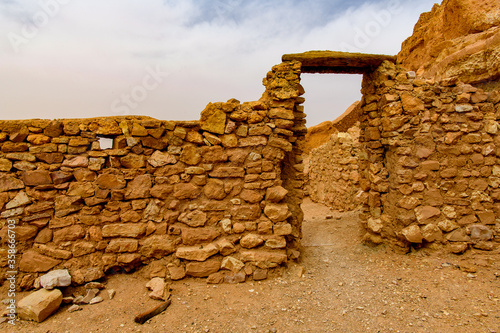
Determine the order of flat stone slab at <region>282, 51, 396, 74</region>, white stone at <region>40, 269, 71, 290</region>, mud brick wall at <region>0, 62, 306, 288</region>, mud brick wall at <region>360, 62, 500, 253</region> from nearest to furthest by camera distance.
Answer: white stone at <region>40, 269, 71, 290</region>
mud brick wall at <region>0, 62, 306, 288</region>
mud brick wall at <region>360, 62, 500, 253</region>
flat stone slab at <region>282, 51, 396, 74</region>

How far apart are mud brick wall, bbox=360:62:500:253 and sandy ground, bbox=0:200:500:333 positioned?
13.7 inches

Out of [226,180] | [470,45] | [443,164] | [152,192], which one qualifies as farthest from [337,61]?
[152,192]

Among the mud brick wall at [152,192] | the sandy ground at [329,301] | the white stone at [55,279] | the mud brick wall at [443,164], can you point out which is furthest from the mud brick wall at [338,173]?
the white stone at [55,279]

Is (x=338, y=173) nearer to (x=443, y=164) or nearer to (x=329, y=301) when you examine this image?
(x=443, y=164)

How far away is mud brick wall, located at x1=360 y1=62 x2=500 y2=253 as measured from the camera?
371 centimetres

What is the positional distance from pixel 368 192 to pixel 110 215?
398 cm

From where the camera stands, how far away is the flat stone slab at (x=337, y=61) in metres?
3.83

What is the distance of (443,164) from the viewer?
12.5 ft

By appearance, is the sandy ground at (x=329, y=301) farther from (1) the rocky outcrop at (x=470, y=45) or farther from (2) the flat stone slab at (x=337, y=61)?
(2) the flat stone slab at (x=337, y=61)

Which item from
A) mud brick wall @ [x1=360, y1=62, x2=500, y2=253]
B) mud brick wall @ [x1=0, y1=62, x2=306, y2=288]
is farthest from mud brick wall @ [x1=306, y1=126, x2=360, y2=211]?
mud brick wall @ [x1=0, y1=62, x2=306, y2=288]

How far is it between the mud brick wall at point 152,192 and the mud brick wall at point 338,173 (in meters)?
4.17

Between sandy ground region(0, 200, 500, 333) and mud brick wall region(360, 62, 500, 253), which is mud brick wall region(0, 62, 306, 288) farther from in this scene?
mud brick wall region(360, 62, 500, 253)

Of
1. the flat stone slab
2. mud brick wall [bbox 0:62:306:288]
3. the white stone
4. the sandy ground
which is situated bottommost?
the sandy ground

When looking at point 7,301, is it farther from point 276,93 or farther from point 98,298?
point 276,93
